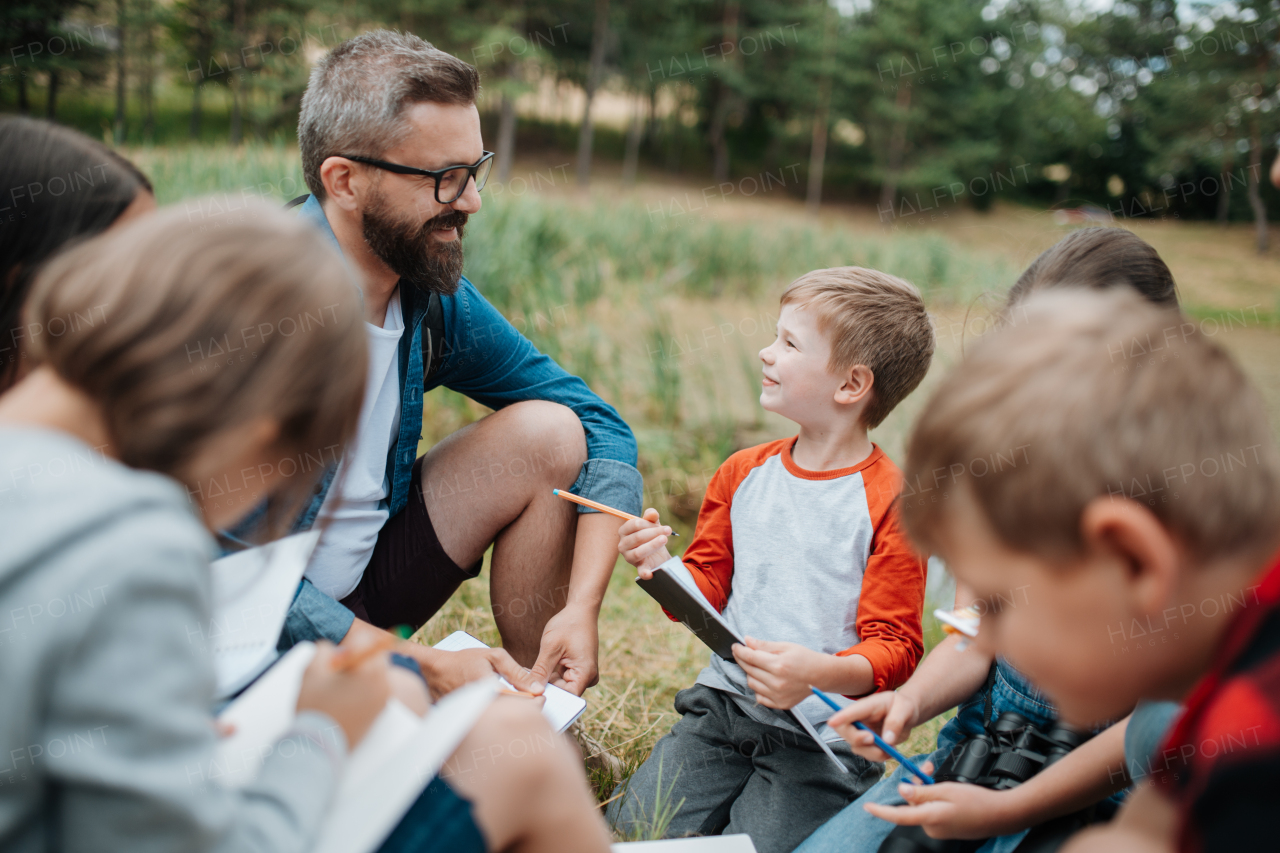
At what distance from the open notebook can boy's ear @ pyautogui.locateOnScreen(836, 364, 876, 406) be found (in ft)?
→ 3.30

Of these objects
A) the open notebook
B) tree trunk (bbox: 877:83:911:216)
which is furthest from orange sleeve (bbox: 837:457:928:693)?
tree trunk (bbox: 877:83:911:216)

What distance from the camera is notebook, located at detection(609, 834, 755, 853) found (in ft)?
4.14

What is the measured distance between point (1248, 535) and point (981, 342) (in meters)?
0.30

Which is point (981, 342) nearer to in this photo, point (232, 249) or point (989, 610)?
point (989, 610)

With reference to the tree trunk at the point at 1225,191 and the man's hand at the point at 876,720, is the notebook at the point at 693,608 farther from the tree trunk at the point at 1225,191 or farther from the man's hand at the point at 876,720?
the tree trunk at the point at 1225,191

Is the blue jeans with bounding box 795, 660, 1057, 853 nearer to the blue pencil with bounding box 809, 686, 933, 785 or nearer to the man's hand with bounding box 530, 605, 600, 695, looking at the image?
the blue pencil with bounding box 809, 686, 933, 785

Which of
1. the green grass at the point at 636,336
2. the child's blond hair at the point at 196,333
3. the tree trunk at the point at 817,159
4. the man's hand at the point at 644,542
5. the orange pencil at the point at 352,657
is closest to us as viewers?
the child's blond hair at the point at 196,333

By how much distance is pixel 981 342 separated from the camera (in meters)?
0.90

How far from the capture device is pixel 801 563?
62.7 inches

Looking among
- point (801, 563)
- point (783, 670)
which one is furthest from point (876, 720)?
point (801, 563)

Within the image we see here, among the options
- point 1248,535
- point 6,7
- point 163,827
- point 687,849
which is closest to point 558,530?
point 687,849

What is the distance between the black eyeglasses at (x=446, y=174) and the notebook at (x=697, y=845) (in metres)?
1.39

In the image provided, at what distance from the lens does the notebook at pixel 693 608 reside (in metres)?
1.35

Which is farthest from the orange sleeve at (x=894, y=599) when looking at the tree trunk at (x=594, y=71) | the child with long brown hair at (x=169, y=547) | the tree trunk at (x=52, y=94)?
the tree trunk at (x=594, y=71)
